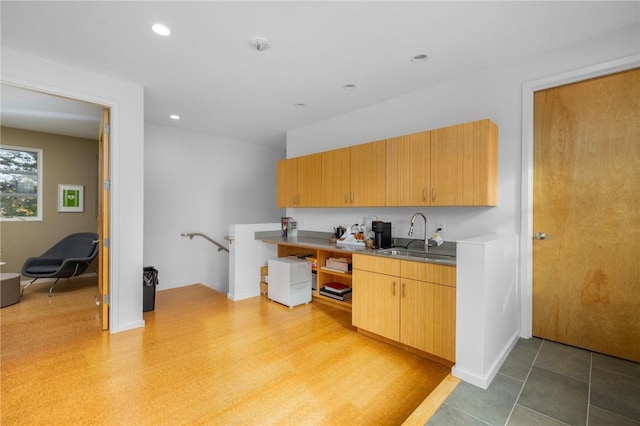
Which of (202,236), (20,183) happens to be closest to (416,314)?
(202,236)

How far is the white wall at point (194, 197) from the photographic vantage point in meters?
4.67

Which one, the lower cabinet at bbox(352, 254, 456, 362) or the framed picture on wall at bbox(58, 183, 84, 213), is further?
the framed picture on wall at bbox(58, 183, 84, 213)

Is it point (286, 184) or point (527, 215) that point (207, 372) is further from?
point (527, 215)

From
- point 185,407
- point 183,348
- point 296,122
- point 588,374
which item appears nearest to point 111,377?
point 183,348

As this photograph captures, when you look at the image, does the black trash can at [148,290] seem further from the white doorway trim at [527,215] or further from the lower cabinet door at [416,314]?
the white doorway trim at [527,215]

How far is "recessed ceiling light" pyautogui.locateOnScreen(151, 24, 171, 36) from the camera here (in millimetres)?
2150

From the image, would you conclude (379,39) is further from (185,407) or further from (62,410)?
(62,410)

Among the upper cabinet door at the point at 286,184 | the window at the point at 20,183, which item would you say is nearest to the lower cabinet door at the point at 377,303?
the upper cabinet door at the point at 286,184

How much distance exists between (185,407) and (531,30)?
3617 mm

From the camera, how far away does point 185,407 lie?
181 centimetres

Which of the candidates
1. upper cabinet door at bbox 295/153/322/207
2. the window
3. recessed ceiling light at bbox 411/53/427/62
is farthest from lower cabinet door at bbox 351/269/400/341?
the window

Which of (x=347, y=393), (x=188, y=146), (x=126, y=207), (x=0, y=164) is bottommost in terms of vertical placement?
(x=347, y=393)

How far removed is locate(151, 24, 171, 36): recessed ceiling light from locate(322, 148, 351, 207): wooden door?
2.13 metres

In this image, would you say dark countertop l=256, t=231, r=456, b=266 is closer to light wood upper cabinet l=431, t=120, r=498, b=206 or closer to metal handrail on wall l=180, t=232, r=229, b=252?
light wood upper cabinet l=431, t=120, r=498, b=206
